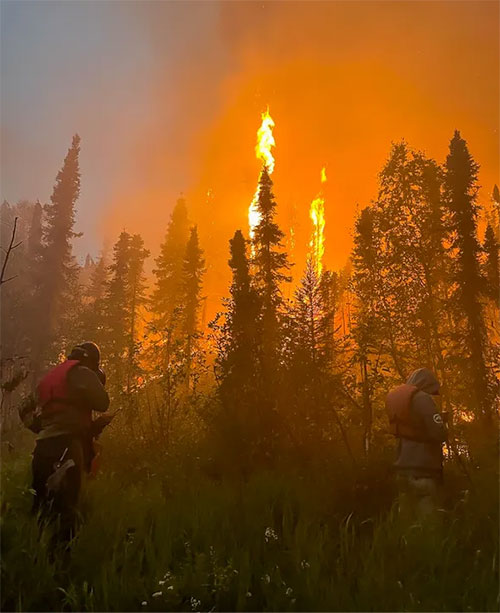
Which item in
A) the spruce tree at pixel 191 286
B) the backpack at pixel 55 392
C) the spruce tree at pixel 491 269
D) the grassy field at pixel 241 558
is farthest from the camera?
the spruce tree at pixel 191 286

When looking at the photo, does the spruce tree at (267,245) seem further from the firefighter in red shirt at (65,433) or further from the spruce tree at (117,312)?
the firefighter in red shirt at (65,433)

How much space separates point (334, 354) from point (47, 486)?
25.1ft

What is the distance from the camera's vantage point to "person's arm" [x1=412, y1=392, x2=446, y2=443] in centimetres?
571

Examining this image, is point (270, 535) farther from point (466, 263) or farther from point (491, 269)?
point (491, 269)

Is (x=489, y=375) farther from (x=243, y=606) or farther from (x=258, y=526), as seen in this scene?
(x=243, y=606)

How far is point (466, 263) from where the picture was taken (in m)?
19.0

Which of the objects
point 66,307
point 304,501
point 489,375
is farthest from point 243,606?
point 66,307

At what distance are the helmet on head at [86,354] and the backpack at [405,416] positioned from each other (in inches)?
179

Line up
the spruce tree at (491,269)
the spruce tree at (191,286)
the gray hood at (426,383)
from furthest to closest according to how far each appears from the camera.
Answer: the spruce tree at (191,286) < the spruce tree at (491,269) < the gray hood at (426,383)

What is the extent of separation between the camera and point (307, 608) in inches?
130

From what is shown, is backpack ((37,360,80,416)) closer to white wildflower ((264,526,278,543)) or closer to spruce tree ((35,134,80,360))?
white wildflower ((264,526,278,543))

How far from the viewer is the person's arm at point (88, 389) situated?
5.15m

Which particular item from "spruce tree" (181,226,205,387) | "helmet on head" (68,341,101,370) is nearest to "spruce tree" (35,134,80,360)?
"spruce tree" (181,226,205,387)

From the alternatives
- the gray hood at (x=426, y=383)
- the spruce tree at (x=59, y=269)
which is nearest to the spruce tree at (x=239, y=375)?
the gray hood at (x=426, y=383)
